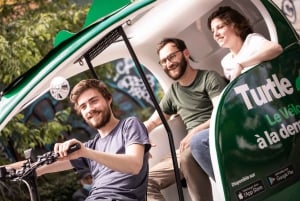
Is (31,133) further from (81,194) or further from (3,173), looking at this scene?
(3,173)

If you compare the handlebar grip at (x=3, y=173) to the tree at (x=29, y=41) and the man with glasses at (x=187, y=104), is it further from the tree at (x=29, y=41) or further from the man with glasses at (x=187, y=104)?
the tree at (x=29, y=41)

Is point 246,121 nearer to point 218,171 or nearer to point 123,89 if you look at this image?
point 218,171

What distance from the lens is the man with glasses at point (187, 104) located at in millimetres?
2518

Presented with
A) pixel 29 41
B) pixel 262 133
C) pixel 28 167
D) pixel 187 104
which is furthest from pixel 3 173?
pixel 29 41

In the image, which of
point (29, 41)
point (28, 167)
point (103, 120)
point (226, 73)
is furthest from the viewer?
point (29, 41)

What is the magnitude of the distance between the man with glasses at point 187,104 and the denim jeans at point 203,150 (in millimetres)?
60

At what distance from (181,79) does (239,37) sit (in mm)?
357

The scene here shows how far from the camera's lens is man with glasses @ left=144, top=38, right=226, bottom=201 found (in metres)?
2.52

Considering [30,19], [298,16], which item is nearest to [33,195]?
[298,16]

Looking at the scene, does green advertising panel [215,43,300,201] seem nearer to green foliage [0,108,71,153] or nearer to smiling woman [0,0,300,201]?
smiling woman [0,0,300,201]

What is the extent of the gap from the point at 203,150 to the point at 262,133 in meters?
0.27

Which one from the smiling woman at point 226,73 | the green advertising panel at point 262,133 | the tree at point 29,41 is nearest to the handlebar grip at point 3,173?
the smiling woman at point 226,73

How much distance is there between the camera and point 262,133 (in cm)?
239

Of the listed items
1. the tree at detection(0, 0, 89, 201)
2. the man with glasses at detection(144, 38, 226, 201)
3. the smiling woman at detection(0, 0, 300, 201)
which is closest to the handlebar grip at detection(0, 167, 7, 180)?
the smiling woman at detection(0, 0, 300, 201)
